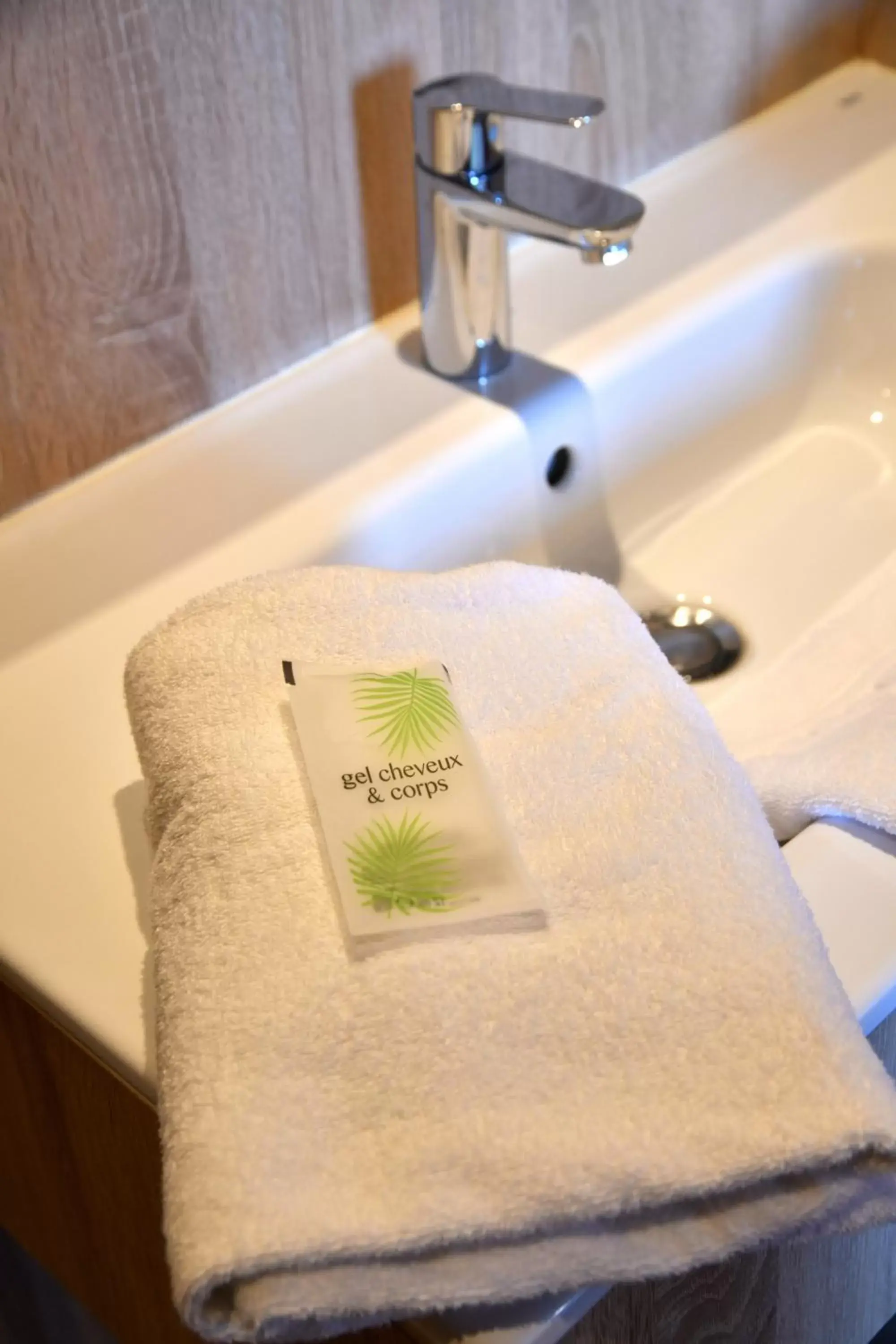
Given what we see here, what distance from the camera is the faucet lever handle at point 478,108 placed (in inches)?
24.0

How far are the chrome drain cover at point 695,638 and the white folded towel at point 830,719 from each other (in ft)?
0.14

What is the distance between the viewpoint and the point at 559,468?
2.47 ft

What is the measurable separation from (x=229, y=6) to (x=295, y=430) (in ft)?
0.65

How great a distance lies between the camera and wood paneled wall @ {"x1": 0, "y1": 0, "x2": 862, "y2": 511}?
58 centimetres

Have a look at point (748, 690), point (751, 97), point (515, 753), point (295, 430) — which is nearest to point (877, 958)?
point (515, 753)

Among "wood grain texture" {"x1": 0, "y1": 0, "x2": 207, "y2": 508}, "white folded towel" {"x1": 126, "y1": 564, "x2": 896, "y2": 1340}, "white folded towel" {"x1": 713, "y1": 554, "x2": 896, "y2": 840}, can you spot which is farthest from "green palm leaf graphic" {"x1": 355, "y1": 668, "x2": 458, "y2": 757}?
"wood grain texture" {"x1": 0, "y1": 0, "x2": 207, "y2": 508}

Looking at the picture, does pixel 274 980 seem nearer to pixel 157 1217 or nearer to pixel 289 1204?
pixel 289 1204

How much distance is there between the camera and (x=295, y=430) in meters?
0.70

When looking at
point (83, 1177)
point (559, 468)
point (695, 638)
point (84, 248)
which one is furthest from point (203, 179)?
point (83, 1177)

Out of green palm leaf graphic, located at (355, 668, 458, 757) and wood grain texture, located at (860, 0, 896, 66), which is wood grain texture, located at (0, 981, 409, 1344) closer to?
green palm leaf graphic, located at (355, 668, 458, 757)

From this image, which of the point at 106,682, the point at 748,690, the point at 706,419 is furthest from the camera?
the point at 706,419

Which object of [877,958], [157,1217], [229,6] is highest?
[229,6]

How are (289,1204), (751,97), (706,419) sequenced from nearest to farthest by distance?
(289,1204) → (706,419) → (751,97)

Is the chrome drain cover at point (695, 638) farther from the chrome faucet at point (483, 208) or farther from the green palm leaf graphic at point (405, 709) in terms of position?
the green palm leaf graphic at point (405, 709)
